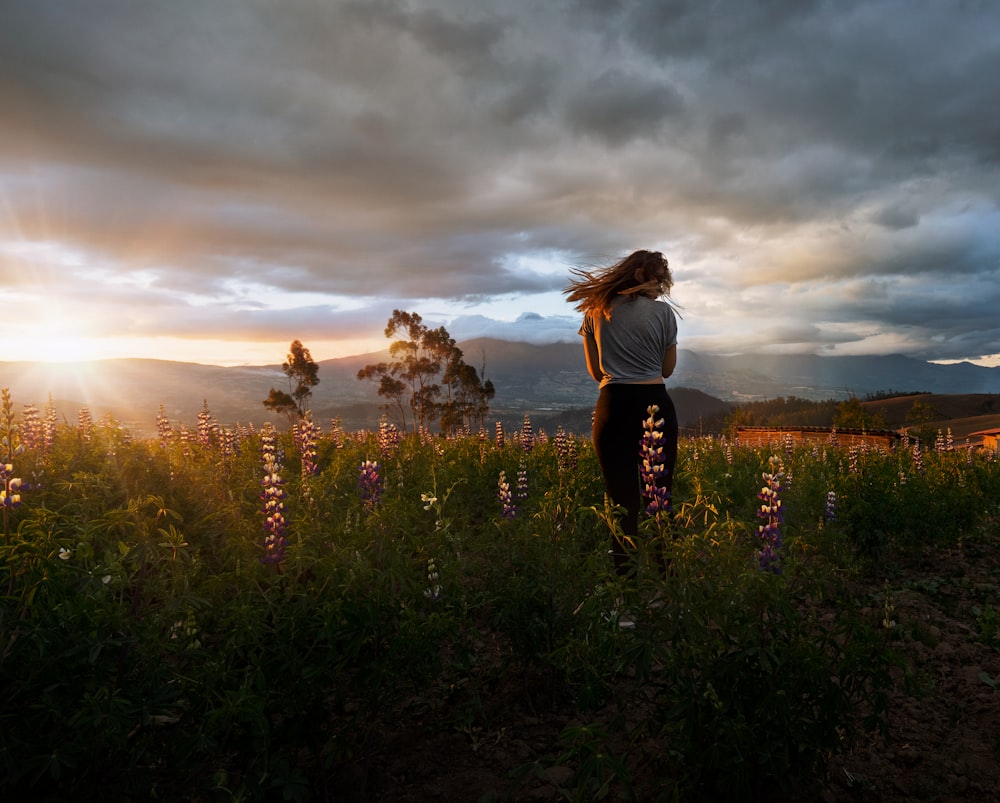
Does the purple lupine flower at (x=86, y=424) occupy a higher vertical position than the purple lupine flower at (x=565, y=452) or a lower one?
higher

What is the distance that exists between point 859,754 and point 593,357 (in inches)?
142

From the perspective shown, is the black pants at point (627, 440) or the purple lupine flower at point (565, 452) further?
the purple lupine flower at point (565, 452)

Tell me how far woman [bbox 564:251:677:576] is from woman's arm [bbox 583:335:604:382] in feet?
0.08

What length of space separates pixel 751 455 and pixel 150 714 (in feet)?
36.4

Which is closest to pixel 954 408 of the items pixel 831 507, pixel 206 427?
pixel 831 507

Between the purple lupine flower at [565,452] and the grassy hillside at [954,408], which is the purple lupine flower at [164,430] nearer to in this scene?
the purple lupine flower at [565,452]

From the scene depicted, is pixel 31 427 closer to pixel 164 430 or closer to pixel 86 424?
pixel 86 424

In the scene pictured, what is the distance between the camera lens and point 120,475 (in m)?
6.17

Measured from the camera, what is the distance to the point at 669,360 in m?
5.74

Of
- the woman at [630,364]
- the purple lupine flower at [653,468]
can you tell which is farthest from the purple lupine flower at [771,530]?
the woman at [630,364]

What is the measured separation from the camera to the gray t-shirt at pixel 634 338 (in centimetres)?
532

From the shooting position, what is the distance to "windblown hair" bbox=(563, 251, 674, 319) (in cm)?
544

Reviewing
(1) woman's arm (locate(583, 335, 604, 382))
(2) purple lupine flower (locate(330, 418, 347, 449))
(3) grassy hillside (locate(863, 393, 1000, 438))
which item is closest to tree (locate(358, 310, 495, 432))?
(2) purple lupine flower (locate(330, 418, 347, 449))

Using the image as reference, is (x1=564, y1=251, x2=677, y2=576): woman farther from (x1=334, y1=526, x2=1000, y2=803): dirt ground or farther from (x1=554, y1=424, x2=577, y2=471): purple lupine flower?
(x1=554, y1=424, x2=577, y2=471): purple lupine flower
